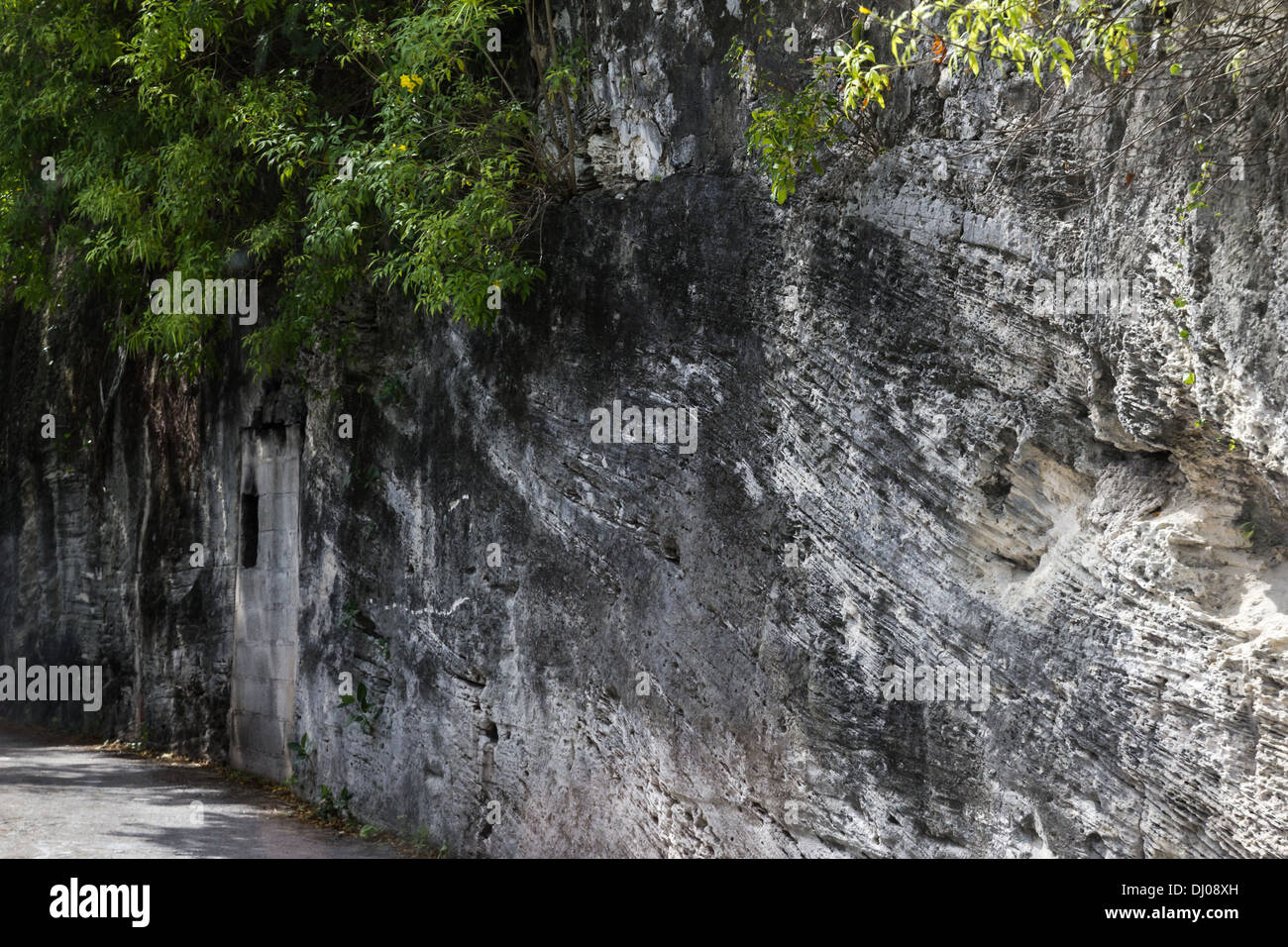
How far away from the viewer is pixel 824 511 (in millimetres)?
5574

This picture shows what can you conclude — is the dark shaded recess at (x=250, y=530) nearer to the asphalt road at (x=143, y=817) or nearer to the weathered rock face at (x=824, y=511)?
the weathered rock face at (x=824, y=511)

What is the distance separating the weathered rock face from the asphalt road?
1.85 feet

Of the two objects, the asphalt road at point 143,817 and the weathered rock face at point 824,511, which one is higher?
the weathered rock face at point 824,511

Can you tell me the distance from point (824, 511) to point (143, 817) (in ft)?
19.7

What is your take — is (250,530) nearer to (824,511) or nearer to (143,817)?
(143,817)

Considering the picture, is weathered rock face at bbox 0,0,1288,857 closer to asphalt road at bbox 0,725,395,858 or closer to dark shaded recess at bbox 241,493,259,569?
asphalt road at bbox 0,725,395,858

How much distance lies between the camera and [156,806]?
9.31m

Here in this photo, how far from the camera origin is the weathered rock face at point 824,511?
13.8 feet

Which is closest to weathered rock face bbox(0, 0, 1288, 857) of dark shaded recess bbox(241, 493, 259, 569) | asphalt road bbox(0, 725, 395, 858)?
asphalt road bbox(0, 725, 395, 858)

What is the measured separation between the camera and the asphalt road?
786cm

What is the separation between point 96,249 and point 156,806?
14.1ft

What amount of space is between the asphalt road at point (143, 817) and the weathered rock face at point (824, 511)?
0.56 metres

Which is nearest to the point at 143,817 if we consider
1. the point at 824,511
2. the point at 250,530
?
the point at 250,530

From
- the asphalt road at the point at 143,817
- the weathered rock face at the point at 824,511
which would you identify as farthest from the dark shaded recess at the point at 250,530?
the asphalt road at the point at 143,817
